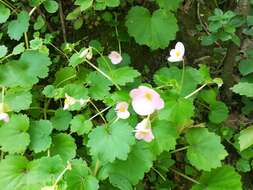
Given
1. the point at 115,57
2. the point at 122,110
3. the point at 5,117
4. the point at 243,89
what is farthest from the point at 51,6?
the point at 243,89

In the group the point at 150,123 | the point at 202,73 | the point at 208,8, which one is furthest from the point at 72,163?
the point at 208,8

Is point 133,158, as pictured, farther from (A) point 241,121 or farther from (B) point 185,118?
(A) point 241,121

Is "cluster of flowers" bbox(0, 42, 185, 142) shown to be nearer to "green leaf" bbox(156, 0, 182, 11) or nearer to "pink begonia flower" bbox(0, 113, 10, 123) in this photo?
"pink begonia flower" bbox(0, 113, 10, 123)

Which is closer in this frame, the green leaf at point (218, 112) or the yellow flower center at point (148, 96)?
the yellow flower center at point (148, 96)

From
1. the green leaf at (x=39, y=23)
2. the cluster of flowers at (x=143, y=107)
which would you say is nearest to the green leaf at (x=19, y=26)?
the green leaf at (x=39, y=23)

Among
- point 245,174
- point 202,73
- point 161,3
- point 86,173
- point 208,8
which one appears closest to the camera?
point 86,173

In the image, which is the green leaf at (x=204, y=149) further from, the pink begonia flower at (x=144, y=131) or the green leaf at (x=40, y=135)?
the green leaf at (x=40, y=135)

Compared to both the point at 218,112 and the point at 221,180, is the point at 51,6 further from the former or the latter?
the point at 221,180
